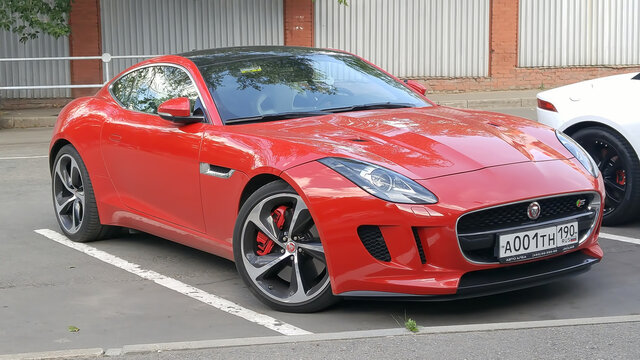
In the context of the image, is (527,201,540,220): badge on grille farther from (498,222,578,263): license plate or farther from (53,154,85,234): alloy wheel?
(53,154,85,234): alloy wheel

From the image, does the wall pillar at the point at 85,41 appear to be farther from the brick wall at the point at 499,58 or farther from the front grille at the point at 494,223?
the front grille at the point at 494,223

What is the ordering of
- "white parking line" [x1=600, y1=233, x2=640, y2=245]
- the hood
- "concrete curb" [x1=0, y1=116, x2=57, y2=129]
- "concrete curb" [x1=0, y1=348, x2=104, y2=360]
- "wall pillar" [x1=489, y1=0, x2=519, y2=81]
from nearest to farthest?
"concrete curb" [x1=0, y1=348, x2=104, y2=360] → the hood → "white parking line" [x1=600, y1=233, x2=640, y2=245] → "concrete curb" [x1=0, y1=116, x2=57, y2=129] → "wall pillar" [x1=489, y1=0, x2=519, y2=81]

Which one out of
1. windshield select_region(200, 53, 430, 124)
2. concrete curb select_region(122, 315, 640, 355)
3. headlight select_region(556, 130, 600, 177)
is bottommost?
concrete curb select_region(122, 315, 640, 355)

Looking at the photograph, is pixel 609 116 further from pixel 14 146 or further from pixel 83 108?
pixel 14 146

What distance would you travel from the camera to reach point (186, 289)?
5.60m

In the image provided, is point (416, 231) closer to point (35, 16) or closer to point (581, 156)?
point (581, 156)

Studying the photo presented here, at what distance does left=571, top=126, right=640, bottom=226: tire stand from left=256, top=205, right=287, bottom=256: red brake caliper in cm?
297

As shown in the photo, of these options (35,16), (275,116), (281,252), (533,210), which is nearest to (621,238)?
(533,210)

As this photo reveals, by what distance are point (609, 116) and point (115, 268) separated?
365 cm

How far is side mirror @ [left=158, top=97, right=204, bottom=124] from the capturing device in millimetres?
5633

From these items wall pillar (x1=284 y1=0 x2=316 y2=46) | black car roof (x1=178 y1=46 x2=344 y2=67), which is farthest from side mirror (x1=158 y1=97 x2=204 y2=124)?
wall pillar (x1=284 y1=0 x2=316 y2=46)

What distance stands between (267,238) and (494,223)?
124 cm

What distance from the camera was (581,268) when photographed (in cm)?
498

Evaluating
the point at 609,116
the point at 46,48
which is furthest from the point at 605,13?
the point at 609,116
